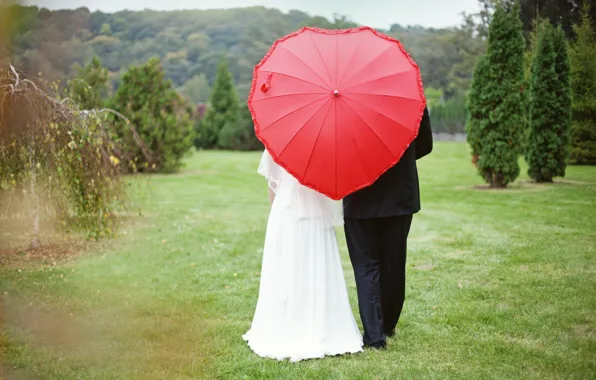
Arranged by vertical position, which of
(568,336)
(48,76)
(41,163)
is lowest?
(568,336)

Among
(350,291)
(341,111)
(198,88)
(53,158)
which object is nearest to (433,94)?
(198,88)

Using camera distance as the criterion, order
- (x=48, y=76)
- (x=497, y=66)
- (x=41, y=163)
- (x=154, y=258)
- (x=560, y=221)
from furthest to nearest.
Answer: (x=497, y=66)
(x=560, y=221)
(x=154, y=258)
(x=48, y=76)
(x=41, y=163)

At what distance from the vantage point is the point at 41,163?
5.91m

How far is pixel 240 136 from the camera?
26188 mm

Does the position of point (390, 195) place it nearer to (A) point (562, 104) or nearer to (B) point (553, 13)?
(B) point (553, 13)

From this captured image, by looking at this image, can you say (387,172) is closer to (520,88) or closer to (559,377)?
(559,377)

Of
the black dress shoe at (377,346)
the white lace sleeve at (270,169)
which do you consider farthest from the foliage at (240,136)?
the black dress shoe at (377,346)

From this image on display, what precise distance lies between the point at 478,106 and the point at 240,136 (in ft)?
53.3

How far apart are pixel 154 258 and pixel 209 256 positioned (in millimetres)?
641

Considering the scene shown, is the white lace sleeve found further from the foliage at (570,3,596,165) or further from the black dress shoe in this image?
the foliage at (570,3,596,165)

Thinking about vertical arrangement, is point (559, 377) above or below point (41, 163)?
below

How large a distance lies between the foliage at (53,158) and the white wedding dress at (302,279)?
290cm

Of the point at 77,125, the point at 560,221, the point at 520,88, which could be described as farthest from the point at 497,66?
the point at 77,125

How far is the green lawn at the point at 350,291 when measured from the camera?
3.50 m
